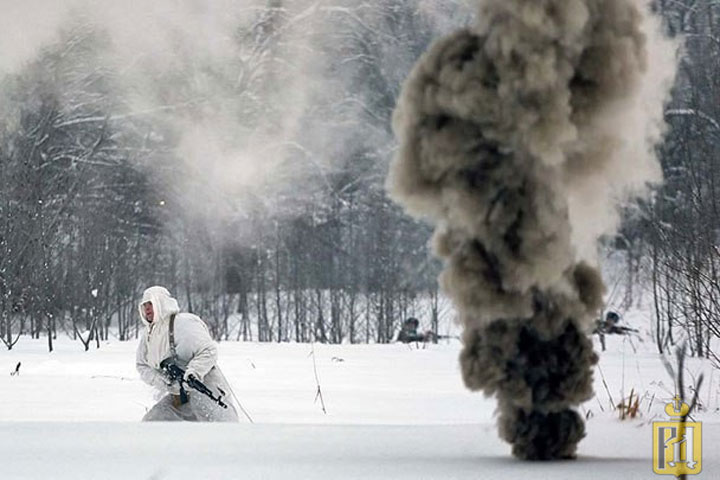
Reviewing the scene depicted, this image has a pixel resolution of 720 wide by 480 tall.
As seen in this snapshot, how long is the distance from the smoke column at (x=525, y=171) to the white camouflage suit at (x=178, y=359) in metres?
3.30

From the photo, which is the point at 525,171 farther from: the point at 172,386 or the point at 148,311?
the point at 148,311

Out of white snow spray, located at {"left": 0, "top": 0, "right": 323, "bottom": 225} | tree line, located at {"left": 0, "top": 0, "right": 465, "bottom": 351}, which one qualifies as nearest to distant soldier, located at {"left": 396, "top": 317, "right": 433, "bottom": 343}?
tree line, located at {"left": 0, "top": 0, "right": 465, "bottom": 351}

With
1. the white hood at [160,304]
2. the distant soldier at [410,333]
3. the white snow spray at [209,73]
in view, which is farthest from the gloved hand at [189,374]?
the white snow spray at [209,73]

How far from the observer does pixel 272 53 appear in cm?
5822

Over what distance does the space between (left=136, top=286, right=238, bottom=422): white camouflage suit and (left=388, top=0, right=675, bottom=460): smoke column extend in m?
3.30

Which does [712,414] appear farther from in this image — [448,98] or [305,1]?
[305,1]

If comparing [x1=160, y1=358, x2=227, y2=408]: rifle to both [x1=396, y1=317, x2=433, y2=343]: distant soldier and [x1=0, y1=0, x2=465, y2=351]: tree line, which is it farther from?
[x1=396, y1=317, x2=433, y2=343]: distant soldier

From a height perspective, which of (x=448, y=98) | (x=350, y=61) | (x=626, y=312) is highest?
(x=350, y=61)

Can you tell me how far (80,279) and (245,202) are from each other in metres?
17.3

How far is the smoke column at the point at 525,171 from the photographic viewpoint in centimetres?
326

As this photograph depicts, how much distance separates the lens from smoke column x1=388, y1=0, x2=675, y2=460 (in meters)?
3.26

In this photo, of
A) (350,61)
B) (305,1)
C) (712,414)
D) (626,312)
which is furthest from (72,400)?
(305,1)

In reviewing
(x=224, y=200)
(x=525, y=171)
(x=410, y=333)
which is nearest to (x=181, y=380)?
(x=525, y=171)

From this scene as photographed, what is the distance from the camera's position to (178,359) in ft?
21.5
